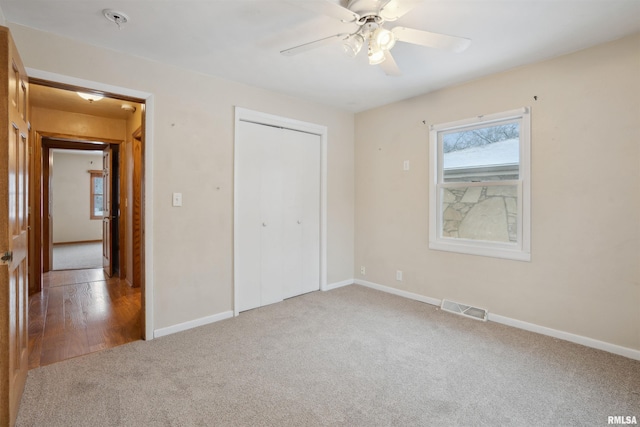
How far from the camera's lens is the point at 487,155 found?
321cm

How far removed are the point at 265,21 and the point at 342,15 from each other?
72cm

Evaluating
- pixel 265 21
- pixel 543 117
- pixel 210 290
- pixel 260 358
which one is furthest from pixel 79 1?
pixel 543 117

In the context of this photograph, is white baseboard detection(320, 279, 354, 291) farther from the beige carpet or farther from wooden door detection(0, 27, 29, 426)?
wooden door detection(0, 27, 29, 426)

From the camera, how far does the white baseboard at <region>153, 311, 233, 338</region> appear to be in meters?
2.78

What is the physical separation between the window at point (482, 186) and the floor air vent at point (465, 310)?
0.57 meters

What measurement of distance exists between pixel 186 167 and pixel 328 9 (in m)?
1.95

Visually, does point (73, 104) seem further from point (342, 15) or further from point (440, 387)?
point (440, 387)

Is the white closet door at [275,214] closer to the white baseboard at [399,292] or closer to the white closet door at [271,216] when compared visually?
the white closet door at [271,216]

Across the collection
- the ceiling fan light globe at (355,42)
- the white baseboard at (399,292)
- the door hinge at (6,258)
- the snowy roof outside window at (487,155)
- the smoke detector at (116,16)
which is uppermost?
the smoke detector at (116,16)

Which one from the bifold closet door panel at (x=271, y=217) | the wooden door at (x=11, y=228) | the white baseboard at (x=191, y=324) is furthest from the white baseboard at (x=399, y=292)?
the wooden door at (x=11, y=228)

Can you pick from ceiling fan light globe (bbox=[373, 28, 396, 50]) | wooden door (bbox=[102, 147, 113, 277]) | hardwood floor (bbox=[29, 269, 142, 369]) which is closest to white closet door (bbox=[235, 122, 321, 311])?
hardwood floor (bbox=[29, 269, 142, 369])

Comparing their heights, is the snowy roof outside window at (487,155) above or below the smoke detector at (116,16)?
below

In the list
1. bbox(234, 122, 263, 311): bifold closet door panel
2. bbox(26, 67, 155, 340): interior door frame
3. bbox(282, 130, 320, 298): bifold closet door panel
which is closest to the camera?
bbox(26, 67, 155, 340): interior door frame

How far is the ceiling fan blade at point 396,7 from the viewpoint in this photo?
157 cm
